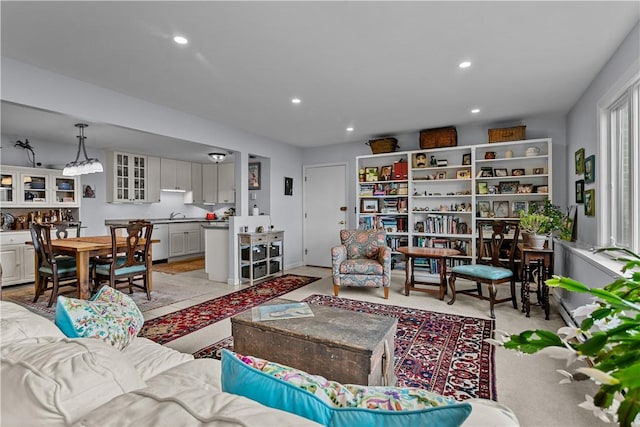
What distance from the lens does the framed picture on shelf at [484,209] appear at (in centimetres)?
482

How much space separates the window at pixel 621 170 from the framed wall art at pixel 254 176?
4.67 metres

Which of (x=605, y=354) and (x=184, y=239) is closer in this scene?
(x=605, y=354)

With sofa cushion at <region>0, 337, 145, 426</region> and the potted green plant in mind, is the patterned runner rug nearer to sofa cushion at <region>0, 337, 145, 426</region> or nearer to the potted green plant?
sofa cushion at <region>0, 337, 145, 426</region>

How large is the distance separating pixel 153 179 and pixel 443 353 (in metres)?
6.57

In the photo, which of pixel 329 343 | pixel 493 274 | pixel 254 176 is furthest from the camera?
pixel 254 176

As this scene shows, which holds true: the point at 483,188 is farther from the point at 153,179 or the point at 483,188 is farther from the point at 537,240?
the point at 153,179

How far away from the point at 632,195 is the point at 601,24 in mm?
1253

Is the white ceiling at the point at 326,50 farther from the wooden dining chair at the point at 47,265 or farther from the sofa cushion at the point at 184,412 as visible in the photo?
the sofa cushion at the point at 184,412

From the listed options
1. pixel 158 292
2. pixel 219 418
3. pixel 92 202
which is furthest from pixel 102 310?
pixel 92 202

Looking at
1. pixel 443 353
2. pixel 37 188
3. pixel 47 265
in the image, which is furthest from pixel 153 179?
pixel 443 353

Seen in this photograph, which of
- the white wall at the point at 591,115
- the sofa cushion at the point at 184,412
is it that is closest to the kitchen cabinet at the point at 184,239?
the sofa cushion at the point at 184,412

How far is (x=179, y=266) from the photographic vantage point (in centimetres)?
641

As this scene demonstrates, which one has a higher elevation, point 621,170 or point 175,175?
point 175,175

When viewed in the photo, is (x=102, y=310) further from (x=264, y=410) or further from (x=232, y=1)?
(x=232, y=1)
